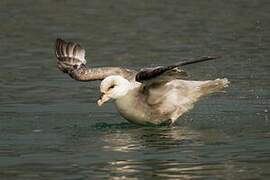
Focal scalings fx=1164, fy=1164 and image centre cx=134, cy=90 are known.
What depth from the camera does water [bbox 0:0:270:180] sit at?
12.8 m

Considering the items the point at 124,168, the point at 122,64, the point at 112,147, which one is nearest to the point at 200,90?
the point at 112,147

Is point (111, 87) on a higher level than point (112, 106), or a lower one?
higher

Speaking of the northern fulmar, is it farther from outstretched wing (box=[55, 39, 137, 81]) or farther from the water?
outstretched wing (box=[55, 39, 137, 81])

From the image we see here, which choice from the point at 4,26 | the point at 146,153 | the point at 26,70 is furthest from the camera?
the point at 4,26

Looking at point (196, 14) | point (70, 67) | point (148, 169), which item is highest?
point (196, 14)

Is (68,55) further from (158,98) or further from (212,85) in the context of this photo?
(212,85)

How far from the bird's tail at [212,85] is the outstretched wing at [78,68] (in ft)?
3.33

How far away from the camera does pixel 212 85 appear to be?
51.8 ft

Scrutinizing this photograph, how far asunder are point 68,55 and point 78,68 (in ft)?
2.50

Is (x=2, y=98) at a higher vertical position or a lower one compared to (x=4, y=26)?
lower

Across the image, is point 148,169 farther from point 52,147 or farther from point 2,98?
point 2,98

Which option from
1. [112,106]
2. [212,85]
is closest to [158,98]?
[212,85]

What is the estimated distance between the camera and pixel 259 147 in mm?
13617

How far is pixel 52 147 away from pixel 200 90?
2.72 m
